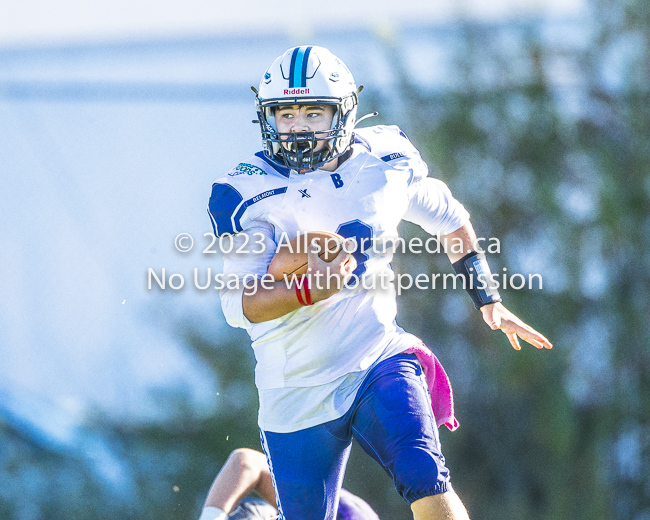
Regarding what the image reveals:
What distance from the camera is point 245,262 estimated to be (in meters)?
2.33

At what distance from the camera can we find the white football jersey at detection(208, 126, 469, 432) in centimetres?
234

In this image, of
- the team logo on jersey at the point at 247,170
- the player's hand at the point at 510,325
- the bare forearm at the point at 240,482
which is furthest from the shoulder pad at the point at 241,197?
the bare forearm at the point at 240,482

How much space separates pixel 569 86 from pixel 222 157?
8.20 ft

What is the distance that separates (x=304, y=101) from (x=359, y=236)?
1.31 feet

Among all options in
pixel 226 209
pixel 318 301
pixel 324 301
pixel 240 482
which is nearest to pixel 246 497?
pixel 240 482

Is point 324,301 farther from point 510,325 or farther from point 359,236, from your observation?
point 510,325

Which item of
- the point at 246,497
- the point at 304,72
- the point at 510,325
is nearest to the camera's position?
the point at 304,72

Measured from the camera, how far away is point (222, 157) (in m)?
4.48

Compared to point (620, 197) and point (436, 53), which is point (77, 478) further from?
point (620, 197)

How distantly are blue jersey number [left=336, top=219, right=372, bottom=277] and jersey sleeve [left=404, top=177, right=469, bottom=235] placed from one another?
0.80 feet

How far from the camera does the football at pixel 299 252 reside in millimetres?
2189

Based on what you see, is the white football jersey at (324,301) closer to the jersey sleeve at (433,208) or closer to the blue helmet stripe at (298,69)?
the jersey sleeve at (433,208)

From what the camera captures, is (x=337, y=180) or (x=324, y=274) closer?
(x=324, y=274)

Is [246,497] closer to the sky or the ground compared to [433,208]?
closer to the ground
